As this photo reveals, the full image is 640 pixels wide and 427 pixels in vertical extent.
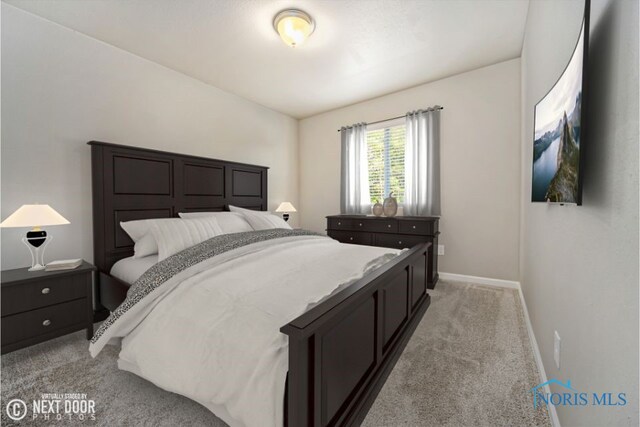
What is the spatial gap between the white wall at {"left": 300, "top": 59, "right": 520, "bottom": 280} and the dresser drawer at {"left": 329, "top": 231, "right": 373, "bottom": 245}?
1015 millimetres

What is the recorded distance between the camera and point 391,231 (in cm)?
351

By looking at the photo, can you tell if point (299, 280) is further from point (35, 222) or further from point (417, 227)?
point (417, 227)

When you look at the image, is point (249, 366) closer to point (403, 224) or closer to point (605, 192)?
point (605, 192)

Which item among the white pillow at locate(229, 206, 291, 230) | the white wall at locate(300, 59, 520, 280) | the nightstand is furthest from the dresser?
the nightstand

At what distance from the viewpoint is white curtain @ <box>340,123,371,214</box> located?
13.6 feet

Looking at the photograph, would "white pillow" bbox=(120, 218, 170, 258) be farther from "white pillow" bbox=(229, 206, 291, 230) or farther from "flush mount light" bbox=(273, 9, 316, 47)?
"flush mount light" bbox=(273, 9, 316, 47)

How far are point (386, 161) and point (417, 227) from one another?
4.02 ft

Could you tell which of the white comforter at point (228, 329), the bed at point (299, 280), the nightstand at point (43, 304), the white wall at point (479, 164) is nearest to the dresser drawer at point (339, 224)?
the bed at point (299, 280)

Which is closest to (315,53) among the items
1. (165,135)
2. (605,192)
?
(165,135)

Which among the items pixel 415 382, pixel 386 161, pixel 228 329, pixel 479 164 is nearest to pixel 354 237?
pixel 386 161

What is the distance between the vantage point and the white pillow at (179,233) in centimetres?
211

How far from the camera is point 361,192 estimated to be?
4191mm

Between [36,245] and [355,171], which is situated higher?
[355,171]

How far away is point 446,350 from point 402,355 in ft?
1.13
